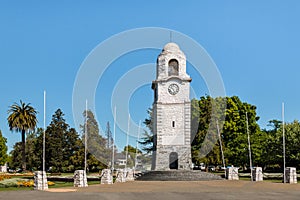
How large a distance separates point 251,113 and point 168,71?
62.2 ft

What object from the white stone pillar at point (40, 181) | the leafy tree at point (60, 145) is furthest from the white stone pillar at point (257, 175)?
the leafy tree at point (60, 145)

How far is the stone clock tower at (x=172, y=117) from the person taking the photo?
41.9 meters

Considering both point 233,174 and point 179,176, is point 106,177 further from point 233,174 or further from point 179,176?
point 233,174

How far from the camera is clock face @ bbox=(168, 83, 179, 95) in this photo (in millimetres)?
43031

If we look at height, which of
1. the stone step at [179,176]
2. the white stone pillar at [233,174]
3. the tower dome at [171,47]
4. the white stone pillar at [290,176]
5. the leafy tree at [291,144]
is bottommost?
the stone step at [179,176]

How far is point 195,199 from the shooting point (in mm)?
14961

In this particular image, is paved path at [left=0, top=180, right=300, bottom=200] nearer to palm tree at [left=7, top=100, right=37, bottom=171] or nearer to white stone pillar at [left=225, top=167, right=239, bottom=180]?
white stone pillar at [left=225, top=167, right=239, bottom=180]

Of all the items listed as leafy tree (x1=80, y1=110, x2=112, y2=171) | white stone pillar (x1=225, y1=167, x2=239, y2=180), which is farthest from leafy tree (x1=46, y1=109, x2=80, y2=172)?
white stone pillar (x1=225, y1=167, x2=239, y2=180)

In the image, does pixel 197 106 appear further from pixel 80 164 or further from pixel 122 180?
pixel 122 180

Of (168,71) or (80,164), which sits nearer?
(168,71)

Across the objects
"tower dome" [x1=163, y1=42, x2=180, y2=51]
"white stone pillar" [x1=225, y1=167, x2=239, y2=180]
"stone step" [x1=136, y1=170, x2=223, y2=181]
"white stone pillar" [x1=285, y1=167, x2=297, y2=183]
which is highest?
"tower dome" [x1=163, y1=42, x2=180, y2=51]

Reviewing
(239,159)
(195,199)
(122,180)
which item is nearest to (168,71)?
(239,159)

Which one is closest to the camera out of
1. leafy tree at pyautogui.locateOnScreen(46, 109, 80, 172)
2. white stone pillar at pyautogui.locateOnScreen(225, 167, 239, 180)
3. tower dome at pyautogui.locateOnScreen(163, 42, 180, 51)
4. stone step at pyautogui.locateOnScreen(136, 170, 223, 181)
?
white stone pillar at pyautogui.locateOnScreen(225, 167, 239, 180)

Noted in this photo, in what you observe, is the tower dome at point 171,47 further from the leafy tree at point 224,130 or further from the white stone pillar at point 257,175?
the white stone pillar at point 257,175
